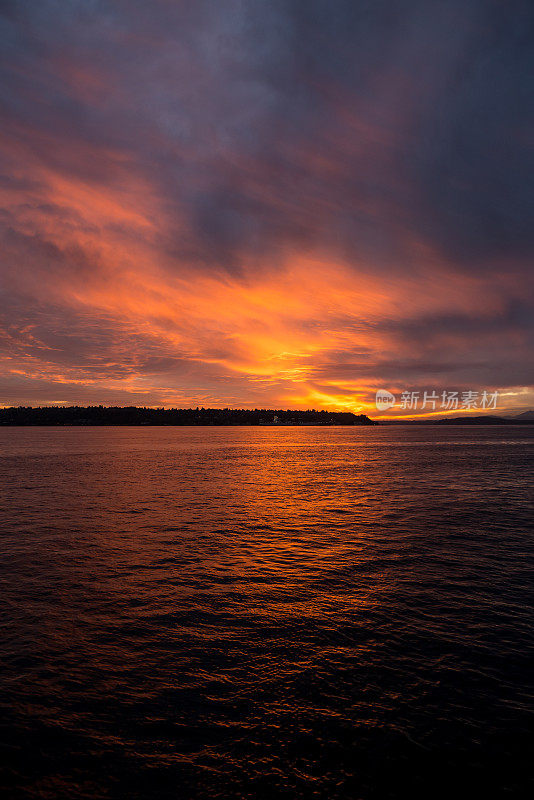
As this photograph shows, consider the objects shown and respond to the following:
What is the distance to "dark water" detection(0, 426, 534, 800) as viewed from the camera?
8438mm

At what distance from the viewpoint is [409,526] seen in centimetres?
2991

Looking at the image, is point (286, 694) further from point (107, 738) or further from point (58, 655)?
point (58, 655)

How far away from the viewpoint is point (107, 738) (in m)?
9.15

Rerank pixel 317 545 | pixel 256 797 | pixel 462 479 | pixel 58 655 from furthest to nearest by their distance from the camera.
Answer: pixel 462 479 → pixel 317 545 → pixel 58 655 → pixel 256 797

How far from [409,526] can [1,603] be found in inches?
980

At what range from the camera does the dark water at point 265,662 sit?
8438mm

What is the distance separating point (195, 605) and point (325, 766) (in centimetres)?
834

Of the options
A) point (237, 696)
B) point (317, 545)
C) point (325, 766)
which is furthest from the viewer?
point (317, 545)

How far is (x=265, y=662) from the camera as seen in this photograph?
39.7 ft

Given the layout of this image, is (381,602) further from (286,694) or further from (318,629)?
(286,694)

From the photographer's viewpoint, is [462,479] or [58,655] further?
[462,479]

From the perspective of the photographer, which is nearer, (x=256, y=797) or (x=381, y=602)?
(x=256, y=797)

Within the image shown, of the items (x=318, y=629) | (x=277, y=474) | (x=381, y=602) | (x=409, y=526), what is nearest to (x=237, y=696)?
(x=318, y=629)

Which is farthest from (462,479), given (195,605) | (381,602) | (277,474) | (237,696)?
(237,696)
